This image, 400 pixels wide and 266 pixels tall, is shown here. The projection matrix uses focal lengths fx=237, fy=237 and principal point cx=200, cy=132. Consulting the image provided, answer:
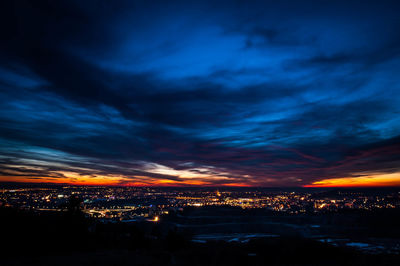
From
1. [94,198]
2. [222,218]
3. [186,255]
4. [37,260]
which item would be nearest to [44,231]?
[37,260]

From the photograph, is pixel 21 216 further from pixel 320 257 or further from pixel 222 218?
pixel 222 218

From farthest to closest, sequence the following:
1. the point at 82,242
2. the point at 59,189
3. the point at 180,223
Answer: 1. the point at 59,189
2. the point at 180,223
3. the point at 82,242

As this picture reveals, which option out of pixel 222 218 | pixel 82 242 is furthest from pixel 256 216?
pixel 82 242

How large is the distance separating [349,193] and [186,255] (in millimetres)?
186294

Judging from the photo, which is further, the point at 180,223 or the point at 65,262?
the point at 180,223

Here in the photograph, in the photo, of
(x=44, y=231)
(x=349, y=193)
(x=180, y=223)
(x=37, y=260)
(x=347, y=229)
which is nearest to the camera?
(x=37, y=260)

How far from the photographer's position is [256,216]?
100 metres

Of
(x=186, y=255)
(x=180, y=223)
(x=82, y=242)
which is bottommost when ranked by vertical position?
(x=180, y=223)

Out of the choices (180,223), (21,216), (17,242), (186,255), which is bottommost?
(180,223)

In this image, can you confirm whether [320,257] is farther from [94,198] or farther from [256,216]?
[94,198]

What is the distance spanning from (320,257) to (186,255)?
13967 mm

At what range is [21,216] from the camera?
67.2ft

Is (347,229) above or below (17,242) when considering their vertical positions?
below

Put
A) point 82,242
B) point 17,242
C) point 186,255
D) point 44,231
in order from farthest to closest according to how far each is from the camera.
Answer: point 186,255 → point 82,242 → point 44,231 → point 17,242
